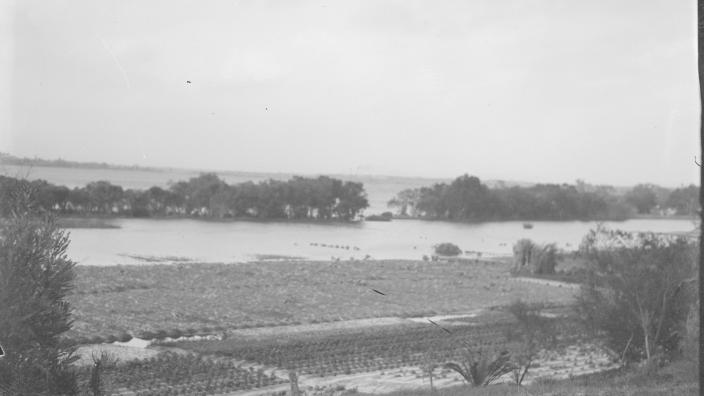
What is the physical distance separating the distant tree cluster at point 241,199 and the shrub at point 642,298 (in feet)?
160

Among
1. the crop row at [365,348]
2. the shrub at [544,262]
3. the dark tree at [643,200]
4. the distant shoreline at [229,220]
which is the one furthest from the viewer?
the dark tree at [643,200]

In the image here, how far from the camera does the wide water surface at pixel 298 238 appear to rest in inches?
1734

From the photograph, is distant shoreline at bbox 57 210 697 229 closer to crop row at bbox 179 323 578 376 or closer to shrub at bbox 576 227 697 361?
crop row at bbox 179 323 578 376

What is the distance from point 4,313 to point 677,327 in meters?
13.3

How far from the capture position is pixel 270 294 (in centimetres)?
2927

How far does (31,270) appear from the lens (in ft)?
33.5

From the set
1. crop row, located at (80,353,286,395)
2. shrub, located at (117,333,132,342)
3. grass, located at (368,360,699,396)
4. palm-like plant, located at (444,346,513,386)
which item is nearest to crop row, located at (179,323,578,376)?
crop row, located at (80,353,286,395)

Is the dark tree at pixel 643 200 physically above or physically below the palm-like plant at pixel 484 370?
above

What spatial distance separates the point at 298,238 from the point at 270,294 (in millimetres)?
32071

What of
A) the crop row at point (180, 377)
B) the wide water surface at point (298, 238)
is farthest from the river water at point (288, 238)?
the crop row at point (180, 377)

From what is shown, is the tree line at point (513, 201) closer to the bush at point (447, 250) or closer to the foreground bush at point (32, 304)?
the bush at point (447, 250)

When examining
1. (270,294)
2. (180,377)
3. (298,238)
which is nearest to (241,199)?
(298,238)

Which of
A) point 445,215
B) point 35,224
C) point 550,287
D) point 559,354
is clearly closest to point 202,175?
point 445,215

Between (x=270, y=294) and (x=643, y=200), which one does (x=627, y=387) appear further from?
(x=643, y=200)
